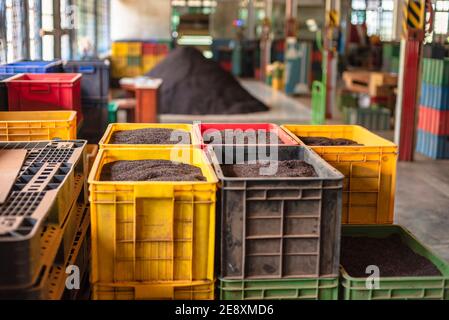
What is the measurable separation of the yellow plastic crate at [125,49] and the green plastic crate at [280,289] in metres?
17.2

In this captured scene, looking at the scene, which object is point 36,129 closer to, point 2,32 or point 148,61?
point 2,32

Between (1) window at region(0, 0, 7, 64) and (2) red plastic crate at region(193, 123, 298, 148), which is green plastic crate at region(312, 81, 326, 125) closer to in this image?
(1) window at region(0, 0, 7, 64)

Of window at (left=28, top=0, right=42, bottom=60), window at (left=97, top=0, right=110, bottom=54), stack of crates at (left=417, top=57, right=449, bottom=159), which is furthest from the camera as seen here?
window at (left=97, top=0, right=110, bottom=54)

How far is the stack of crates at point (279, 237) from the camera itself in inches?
130

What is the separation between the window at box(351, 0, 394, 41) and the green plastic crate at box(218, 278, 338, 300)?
76.9 ft

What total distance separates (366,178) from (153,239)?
1762 millimetres

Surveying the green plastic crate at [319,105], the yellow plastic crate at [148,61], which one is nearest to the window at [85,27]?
the yellow plastic crate at [148,61]

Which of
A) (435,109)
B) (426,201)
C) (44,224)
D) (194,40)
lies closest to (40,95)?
(44,224)

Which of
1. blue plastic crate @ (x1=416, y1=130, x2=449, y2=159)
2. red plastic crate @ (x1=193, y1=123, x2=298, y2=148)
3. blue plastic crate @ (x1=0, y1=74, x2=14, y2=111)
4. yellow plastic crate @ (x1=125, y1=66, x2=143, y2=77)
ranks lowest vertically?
blue plastic crate @ (x1=416, y1=130, x2=449, y2=159)

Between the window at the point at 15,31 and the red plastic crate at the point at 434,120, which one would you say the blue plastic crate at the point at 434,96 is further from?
the window at the point at 15,31

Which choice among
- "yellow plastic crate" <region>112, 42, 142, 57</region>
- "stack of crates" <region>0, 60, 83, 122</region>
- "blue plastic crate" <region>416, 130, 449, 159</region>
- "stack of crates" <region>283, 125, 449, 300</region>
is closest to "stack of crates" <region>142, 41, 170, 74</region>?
"yellow plastic crate" <region>112, 42, 142, 57</region>

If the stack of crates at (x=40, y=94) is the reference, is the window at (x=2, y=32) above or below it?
above

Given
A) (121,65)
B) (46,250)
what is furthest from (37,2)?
(121,65)

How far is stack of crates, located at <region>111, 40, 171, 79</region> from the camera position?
64.8ft
